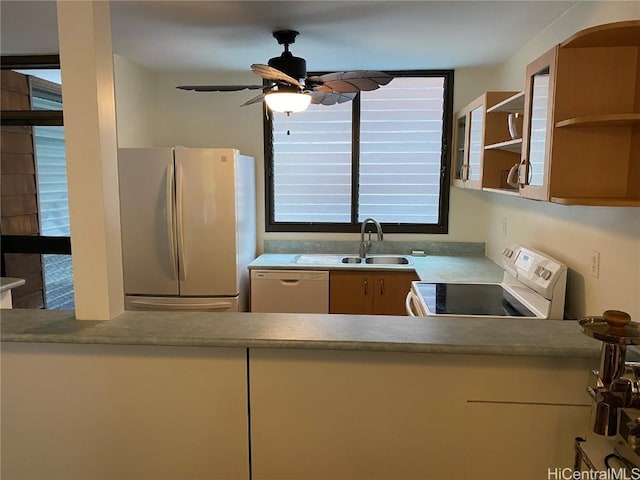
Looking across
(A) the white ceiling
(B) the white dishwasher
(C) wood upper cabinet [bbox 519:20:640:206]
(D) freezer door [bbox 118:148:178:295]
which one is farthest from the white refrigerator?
(C) wood upper cabinet [bbox 519:20:640:206]

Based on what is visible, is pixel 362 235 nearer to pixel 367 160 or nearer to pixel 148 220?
pixel 367 160

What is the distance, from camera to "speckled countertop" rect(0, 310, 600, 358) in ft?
3.80

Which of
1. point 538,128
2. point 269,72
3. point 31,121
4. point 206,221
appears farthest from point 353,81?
point 31,121

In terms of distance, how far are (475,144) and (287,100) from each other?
4.73 ft

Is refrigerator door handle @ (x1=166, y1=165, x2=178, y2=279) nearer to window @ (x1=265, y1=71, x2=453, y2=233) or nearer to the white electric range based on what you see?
window @ (x1=265, y1=71, x2=453, y2=233)

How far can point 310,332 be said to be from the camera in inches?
48.9

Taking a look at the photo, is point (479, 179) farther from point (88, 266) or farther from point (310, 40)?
point (88, 266)

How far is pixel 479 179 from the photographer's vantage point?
2.91m

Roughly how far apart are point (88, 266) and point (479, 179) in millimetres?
2375

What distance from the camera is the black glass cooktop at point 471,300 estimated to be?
226 cm

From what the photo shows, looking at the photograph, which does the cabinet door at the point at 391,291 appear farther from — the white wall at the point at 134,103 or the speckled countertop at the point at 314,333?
the white wall at the point at 134,103

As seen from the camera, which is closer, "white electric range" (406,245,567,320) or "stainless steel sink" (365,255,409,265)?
"white electric range" (406,245,567,320)

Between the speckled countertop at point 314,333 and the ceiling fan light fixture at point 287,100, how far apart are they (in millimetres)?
1353

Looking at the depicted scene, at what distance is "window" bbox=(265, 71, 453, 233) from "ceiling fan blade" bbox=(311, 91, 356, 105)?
1.26 m
